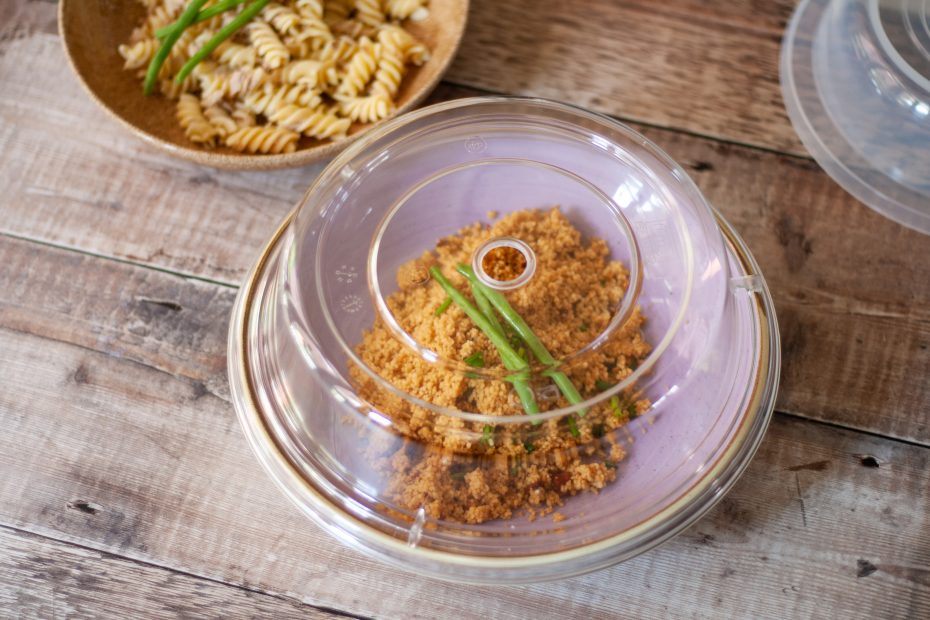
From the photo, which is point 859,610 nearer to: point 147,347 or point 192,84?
point 147,347

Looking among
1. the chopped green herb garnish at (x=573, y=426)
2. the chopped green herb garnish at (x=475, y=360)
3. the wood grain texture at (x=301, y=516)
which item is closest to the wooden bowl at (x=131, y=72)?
the wood grain texture at (x=301, y=516)

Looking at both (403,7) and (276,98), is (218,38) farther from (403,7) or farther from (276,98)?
(403,7)

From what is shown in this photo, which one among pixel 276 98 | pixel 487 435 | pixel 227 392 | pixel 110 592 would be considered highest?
pixel 276 98

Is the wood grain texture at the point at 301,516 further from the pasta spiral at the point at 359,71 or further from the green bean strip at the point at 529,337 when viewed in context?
the pasta spiral at the point at 359,71

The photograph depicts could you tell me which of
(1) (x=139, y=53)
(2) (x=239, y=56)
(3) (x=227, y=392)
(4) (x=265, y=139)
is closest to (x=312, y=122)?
(4) (x=265, y=139)

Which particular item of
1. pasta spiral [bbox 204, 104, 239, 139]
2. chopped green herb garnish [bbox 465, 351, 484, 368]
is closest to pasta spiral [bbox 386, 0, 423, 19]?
pasta spiral [bbox 204, 104, 239, 139]

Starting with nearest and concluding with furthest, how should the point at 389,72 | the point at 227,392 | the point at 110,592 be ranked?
1. the point at 110,592
2. the point at 227,392
3. the point at 389,72
